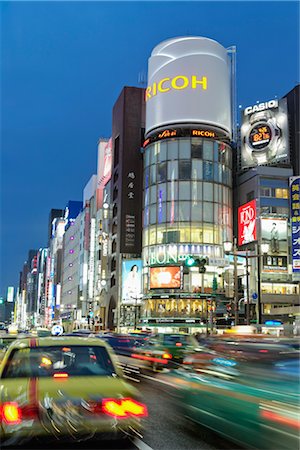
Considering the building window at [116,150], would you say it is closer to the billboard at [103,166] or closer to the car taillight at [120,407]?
the billboard at [103,166]

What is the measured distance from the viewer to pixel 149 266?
7225cm

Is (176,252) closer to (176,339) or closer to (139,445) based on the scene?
(176,339)

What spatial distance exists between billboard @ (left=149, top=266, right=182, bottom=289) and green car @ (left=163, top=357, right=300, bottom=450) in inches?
2320

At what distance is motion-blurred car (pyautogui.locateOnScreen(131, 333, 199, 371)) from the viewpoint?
21359 mm

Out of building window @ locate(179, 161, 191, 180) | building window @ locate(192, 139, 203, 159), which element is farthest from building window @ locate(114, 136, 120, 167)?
building window @ locate(192, 139, 203, 159)

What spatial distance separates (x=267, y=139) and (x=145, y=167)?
17.8m

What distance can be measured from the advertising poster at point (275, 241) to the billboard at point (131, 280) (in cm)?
1878

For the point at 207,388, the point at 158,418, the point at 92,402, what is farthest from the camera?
the point at 158,418

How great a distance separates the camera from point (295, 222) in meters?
61.9

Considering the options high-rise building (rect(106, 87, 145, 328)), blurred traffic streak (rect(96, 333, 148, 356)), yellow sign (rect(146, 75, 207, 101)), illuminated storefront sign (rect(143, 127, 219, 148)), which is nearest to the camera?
blurred traffic streak (rect(96, 333, 148, 356))

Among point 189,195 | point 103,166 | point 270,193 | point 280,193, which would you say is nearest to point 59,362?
point 270,193

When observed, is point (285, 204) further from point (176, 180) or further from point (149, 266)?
point (149, 266)

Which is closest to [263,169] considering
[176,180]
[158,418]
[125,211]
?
[176,180]

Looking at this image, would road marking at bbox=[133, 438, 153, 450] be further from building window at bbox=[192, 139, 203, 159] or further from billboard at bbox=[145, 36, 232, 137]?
billboard at bbox=[145, 36, 232, 137]
